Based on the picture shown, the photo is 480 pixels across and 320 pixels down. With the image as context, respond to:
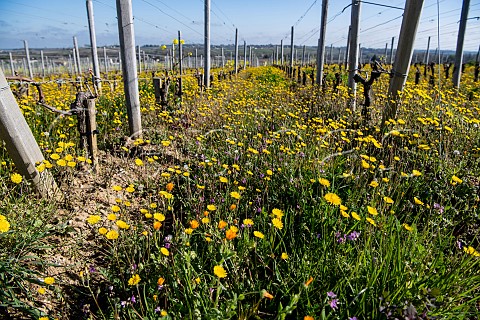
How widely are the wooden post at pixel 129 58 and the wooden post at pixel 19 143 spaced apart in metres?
1.83

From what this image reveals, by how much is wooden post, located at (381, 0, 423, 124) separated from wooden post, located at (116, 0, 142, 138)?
12.6ft

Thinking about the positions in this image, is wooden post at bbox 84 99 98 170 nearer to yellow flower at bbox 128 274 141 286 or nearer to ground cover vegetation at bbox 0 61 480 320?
ground cover vegetation at bbox 0 61 480 320

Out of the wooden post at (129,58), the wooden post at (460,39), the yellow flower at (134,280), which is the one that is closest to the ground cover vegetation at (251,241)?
the yellow flower at (134,280)

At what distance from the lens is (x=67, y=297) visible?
1.80 metres

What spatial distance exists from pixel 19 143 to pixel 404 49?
4831mm

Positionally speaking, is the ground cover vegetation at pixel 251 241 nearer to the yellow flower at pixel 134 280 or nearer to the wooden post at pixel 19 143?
the yellow flower at pixel 134 280

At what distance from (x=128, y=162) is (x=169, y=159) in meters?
0.54

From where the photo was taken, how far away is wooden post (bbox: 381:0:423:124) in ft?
13.0

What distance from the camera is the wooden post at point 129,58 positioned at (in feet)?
13.1

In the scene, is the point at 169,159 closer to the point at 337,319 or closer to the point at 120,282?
the point at 120,282

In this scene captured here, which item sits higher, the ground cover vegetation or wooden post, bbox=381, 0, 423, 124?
wooden post, bbox=381, 0, 423, 124

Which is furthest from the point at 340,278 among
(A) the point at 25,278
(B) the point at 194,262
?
(A) the point at 25,278

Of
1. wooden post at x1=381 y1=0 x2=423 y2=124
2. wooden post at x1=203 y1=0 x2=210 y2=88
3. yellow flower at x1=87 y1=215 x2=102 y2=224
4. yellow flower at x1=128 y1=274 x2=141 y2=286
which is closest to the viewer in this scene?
yellow flower at x1=128 y1=274 x2=141 y2=286

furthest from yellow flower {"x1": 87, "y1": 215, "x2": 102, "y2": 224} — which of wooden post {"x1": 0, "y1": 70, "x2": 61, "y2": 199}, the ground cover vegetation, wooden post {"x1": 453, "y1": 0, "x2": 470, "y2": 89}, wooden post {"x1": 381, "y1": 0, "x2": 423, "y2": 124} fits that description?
wooden post {"x1": 453, "y1": 0, "x2": 470, "y2": 89}
